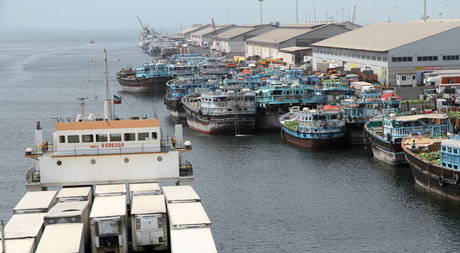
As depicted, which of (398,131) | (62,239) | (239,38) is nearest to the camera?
(62,239)

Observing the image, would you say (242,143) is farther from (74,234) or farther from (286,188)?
(74,234)

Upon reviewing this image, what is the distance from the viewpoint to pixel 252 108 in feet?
176

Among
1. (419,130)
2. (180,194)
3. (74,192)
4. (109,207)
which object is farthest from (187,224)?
(419,130)

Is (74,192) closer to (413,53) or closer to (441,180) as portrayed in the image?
(441,180)

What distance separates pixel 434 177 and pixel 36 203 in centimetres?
1869

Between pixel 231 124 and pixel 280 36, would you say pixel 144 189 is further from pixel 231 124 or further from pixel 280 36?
pixel 280 36

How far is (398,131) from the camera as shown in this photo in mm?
40875

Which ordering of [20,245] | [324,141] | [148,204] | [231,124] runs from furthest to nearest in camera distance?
[231,124] → [324,141] → [148,204] → [20,245]

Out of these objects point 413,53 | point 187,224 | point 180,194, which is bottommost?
point 187,224

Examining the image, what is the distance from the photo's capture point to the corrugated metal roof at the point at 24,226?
799 inches

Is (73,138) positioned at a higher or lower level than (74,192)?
higher

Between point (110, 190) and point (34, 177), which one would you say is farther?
point (34, 177)

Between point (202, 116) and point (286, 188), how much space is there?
62.3ft

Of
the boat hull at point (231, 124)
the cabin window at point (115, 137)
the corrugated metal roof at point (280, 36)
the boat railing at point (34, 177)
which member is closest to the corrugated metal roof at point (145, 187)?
the cabin window at point (115, 137)
